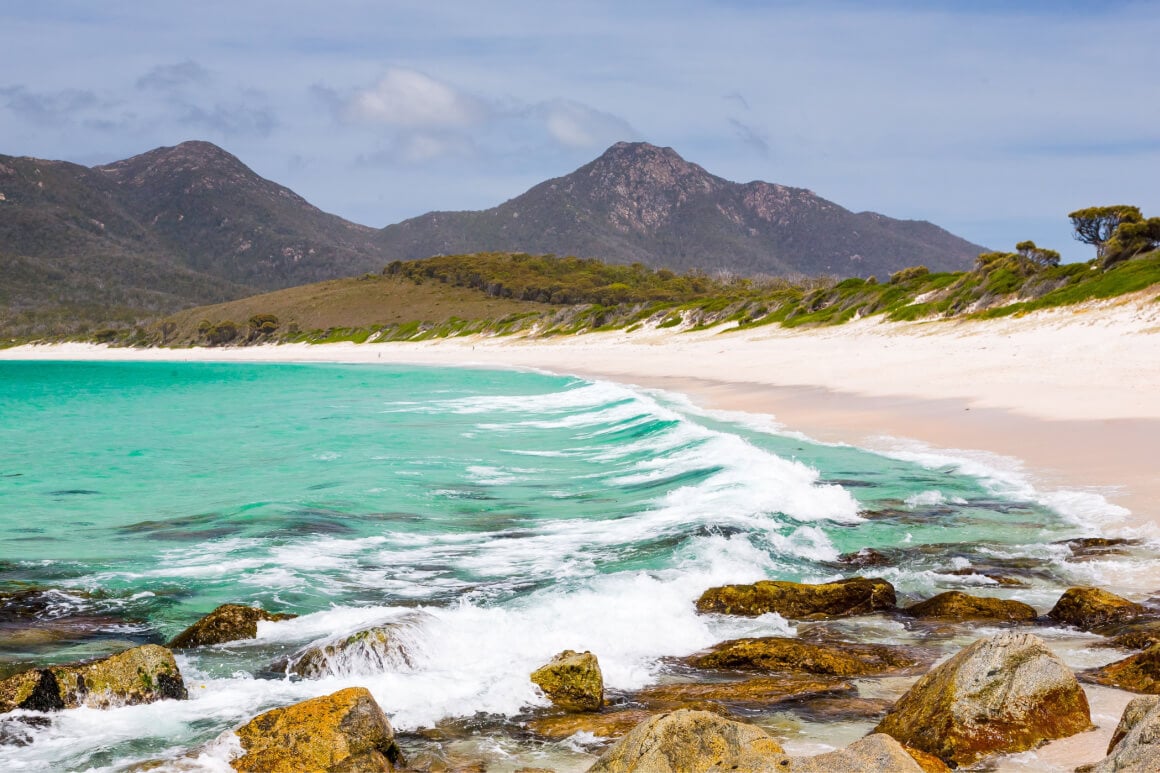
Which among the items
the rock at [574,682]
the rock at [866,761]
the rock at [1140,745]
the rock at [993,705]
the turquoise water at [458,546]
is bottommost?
the turquoise water at [458,546]

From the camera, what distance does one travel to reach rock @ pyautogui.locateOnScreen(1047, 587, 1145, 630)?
7.90 m

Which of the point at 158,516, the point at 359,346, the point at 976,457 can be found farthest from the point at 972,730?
the point at 359,346

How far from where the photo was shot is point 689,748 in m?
4.76

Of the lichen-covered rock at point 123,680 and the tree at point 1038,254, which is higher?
the tree at point 1038,254

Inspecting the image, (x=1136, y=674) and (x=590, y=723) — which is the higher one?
(x=1136, y=674)

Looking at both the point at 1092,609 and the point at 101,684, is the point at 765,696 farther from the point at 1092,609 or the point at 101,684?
the point at 101,684

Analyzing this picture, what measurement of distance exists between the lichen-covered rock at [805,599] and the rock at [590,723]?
294cm

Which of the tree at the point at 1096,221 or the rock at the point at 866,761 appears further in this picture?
the tree at the point at 1096,221

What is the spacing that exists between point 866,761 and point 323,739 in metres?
3.26

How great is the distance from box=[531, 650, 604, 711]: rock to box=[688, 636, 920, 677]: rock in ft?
4.28

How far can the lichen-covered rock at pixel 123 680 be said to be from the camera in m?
6.76

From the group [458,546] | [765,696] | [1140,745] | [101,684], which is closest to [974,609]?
[765,696]

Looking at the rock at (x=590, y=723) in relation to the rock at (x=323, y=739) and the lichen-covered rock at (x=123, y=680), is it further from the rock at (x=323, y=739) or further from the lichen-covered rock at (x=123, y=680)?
the lichen-covered rock at (x=123, y=680)

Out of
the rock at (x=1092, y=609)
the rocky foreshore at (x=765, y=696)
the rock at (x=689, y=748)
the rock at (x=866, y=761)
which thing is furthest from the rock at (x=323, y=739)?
the rock at (x=1092, y=609)
